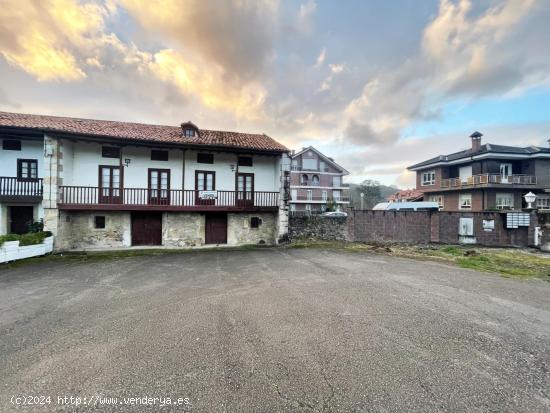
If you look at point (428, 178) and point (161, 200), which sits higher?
point (428, 178)

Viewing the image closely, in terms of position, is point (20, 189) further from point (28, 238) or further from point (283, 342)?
point (283, 342)

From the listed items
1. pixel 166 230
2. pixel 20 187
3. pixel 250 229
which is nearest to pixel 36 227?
pixel 20 187

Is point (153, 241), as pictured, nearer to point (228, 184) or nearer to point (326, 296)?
point (228, 184)

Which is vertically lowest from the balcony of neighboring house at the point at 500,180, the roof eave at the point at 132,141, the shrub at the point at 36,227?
the shrub at the point at 36,227

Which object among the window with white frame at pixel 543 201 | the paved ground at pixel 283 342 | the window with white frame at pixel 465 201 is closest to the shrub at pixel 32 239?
the paved ground at pixel 283 342

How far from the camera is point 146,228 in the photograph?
44.9 ft

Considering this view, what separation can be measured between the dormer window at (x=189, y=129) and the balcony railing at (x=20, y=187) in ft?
26.5

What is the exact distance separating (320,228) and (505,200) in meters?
22.3

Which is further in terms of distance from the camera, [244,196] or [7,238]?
[244,196]

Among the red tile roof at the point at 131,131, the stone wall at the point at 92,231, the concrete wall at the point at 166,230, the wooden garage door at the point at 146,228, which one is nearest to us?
the red tile roof at the point at 131,131

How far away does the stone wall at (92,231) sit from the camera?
41.3 ft

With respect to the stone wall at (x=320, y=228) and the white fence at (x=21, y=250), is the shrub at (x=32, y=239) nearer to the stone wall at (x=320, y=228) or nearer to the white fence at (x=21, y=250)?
the white fence at (x=21, y=250)

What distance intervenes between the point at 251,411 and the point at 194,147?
42.6ft

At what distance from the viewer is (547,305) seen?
569 centimetres
